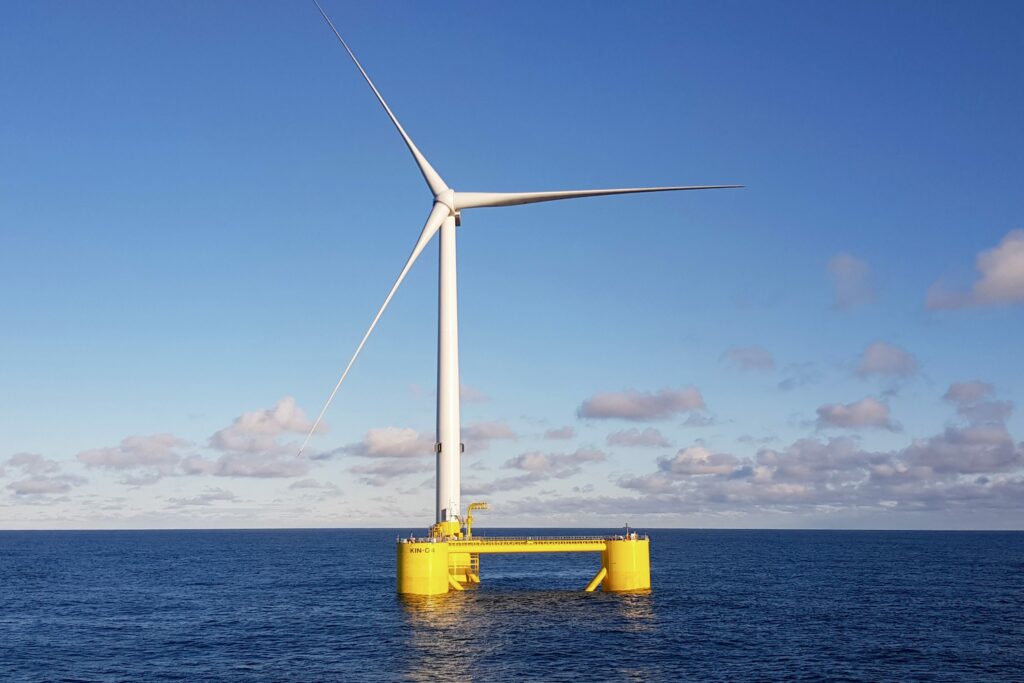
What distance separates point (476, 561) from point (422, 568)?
1395 cm

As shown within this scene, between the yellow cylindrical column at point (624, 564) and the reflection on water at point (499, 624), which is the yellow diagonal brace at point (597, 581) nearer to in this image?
the yellow cylindrical column at point (624, 564)

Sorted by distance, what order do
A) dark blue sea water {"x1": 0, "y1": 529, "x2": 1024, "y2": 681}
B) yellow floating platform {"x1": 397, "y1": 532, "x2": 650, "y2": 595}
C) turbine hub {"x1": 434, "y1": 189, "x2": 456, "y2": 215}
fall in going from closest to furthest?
dark blue sea water {"x1": 0, "y1": 529, "x2": 1024, "y2": 681}
yellow floating platform {"x1": 397, "y1": 532, "x2": 650, "y2": 595}
turbine hub {"x1": 434, "y1": 189, "x2": 456, "y2": 215}

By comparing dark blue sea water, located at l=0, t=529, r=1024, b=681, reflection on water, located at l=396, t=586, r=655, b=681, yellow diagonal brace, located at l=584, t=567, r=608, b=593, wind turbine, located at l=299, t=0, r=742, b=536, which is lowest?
dark blue sea water, located at l=0, t=529, r=1024, b=681

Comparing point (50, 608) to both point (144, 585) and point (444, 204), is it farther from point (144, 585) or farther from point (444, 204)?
point (444, 204)

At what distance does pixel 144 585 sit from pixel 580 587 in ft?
202

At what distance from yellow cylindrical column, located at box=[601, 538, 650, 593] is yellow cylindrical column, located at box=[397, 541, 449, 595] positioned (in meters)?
17.4

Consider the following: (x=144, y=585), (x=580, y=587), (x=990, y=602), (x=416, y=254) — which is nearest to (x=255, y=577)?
(x=144, y=585)

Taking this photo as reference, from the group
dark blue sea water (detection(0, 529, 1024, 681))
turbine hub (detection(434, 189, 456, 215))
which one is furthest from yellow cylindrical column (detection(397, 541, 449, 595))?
turbine hub (detection(434, 189, 456, 215))

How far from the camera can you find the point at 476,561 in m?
97.1

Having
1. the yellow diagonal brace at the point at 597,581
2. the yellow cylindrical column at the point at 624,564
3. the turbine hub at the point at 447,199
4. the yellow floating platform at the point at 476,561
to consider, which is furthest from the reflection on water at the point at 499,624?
the turbine hub at the point at 447,199

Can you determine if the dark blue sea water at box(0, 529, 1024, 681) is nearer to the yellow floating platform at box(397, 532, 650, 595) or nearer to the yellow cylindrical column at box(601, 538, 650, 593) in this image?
the yellow floating platform at box(397, 532, 650, 595)

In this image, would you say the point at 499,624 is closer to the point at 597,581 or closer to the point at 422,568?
the point at 422,568

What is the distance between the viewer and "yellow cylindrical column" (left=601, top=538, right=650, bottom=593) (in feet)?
299

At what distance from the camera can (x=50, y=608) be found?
95.5 metres
